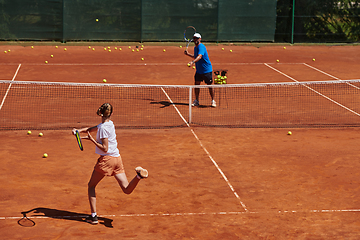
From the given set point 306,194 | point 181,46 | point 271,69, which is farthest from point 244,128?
point 181,46

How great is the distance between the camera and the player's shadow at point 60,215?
7145mm

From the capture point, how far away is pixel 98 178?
6.96 m

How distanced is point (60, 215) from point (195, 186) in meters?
2.37

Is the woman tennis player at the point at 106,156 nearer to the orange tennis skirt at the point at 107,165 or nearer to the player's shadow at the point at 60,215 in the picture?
the orange tennis skirt at the point at 107,165

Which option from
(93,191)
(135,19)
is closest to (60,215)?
(93,191)

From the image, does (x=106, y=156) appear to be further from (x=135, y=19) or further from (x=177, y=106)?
(x=135, y=19)

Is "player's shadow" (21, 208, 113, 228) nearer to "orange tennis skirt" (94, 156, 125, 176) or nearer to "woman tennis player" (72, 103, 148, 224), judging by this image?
"woman tennis player" (72, 103, 148, 224)

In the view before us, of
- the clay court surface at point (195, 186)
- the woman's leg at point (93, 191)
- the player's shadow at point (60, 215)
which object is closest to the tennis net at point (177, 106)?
the clay court surface at point (195, 186)

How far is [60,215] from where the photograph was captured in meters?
7.27

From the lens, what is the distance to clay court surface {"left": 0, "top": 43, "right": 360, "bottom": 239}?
22.8 feet

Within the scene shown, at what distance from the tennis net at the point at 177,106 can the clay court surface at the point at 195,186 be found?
84 centimetres

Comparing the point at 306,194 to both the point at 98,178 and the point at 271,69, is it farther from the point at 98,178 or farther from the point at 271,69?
the point at 271,69

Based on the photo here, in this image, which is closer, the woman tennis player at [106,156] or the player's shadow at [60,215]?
the woman tennis player at [106,156]

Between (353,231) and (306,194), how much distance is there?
137 cm
